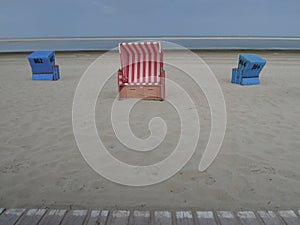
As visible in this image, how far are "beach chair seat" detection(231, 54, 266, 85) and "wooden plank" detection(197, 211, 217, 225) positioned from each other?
6.80m

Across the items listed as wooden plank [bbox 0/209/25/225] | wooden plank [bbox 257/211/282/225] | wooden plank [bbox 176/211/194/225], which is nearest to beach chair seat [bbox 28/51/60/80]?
wooden plank [bbox 0/209/25/225]

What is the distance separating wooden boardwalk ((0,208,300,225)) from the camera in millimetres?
2145

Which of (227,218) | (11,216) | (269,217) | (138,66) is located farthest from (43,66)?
(269,217)

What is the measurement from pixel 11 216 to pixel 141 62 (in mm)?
5713

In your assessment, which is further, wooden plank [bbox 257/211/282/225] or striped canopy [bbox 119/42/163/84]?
striped canopy [bbox 119/42/163/84]

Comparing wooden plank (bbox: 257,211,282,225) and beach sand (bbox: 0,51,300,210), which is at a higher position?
beach sand (bbox: 0,51,300,210)

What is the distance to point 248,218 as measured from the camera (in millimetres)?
2199

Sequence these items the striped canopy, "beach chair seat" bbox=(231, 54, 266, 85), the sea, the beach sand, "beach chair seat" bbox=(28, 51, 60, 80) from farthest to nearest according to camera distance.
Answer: the sea → "beach chair seat" bbox=(28, 51, 60, 80) → "beach chair seat" bbox=(231, 54, 266, 85) → the striped canopy → the beach sand

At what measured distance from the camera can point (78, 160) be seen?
11.3ft

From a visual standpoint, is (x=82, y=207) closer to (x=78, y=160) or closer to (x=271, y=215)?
(x=78, y=160)

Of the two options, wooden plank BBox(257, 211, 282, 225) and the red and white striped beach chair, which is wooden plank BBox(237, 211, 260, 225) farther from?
the red and white striped beach chair

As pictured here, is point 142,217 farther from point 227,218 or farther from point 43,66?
point 43,66

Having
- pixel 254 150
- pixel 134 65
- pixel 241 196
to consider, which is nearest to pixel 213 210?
pixel 241 196

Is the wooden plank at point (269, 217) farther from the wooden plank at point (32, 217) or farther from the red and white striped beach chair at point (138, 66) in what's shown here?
the red and white striped beach chair at point (138, 66)
